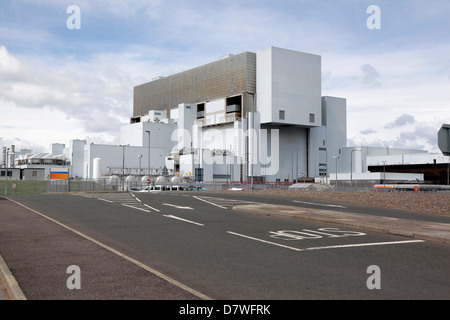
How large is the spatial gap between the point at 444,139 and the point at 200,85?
10166 centimetres

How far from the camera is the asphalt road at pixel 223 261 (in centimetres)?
714

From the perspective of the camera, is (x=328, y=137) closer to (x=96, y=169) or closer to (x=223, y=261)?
(x=96, y=169)

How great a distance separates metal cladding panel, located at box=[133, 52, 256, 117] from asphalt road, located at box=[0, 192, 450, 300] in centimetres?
8554

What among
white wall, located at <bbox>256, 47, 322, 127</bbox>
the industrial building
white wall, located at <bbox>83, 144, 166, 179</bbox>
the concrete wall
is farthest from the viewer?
the concrete wall

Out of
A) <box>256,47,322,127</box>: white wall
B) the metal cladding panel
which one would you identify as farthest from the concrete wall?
the metal cladding panel

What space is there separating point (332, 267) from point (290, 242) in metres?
3.27

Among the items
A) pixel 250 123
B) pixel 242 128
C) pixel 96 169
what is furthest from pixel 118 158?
pixel 250 123

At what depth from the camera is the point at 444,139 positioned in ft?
42.6

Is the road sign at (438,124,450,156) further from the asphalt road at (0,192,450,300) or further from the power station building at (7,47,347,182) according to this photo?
the power station building at (7,47,347,182)

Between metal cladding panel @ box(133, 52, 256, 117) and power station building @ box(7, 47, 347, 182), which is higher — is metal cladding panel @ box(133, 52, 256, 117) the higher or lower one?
the higher one

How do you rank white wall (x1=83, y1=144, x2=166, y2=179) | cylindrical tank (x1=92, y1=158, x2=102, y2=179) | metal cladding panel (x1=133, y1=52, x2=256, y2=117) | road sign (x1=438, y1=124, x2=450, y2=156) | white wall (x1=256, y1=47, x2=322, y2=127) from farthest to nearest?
white wall (x1=83, y1=144, x2=166, y2=179) < cylindrical tank (x1=92, y1=158, x2=102, y2=179) < metal cladding panel (x1=133, y1=52, x2=256, y2=117) < white wall (x1=256, y1=47, x2=322, y2=127) < road sign (x1=438, y1=124, x2=450, y2=156)

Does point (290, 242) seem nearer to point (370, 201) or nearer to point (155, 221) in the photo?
point (155, 221)

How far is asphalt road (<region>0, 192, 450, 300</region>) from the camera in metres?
7.14

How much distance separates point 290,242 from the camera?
12297 mm
